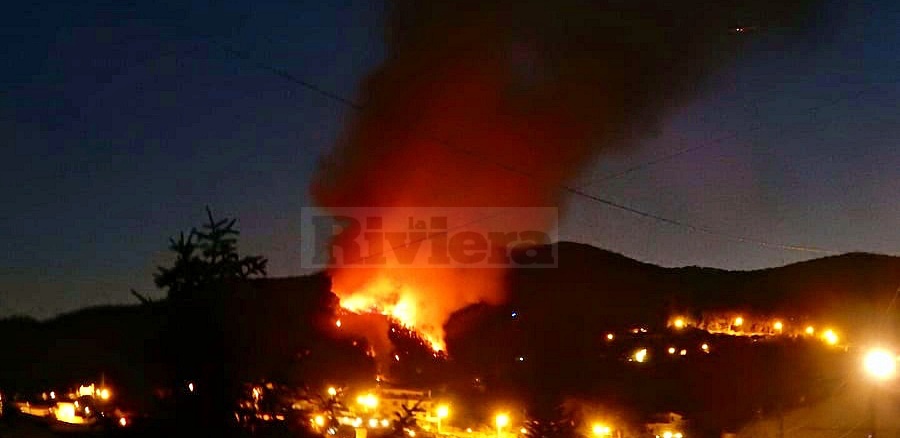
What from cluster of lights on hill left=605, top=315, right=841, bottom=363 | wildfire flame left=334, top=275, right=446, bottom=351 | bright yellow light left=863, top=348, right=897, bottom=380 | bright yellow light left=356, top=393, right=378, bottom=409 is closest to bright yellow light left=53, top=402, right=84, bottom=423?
bright yellow light left=356, top=393, right=378, bottom=409

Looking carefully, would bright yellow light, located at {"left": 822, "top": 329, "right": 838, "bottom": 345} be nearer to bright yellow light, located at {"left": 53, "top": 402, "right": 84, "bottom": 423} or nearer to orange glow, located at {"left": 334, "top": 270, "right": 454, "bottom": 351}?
orange glow, located at {"left": 334, "top": 270, "right": 454, "bottom": 351}

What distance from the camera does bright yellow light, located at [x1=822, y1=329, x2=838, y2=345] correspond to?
37.0 meters

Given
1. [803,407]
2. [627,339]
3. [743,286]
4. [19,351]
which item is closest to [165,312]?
[19,351]

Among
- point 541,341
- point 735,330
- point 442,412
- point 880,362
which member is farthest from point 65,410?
point 735,330

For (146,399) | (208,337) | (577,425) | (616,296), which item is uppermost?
(616,296)

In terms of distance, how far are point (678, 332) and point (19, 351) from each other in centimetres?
3456

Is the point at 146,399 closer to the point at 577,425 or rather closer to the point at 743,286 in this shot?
the point at 577,425

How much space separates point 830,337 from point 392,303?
20274mm

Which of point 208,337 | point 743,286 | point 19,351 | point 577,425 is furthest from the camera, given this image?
point 743,286

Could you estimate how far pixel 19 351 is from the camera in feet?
38.7

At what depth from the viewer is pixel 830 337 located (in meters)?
39.1

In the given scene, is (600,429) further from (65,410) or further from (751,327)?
(751,327)

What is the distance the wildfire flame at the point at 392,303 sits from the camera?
116 ft

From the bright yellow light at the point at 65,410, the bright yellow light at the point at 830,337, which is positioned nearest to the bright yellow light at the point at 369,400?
the bright yellow light at the point at 65,410
